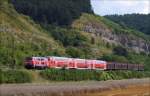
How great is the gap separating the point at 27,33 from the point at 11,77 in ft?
217

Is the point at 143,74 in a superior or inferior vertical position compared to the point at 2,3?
inferior

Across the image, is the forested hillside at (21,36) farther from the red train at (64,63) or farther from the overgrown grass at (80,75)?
the overgrown grass at (80,75)

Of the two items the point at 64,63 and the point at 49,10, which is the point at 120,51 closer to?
the point at 49,10

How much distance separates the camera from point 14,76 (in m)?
54.1

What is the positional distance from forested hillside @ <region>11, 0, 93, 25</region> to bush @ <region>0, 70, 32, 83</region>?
290 ft

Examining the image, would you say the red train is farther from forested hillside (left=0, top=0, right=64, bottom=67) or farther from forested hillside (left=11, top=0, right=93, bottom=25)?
forested hillside (left=11, top=0, right=93, bottom=25)

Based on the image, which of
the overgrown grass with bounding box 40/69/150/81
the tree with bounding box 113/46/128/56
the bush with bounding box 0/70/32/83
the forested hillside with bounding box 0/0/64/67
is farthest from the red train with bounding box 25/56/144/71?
the tree with bounding box 113/46/128/56

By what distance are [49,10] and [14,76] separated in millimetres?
103332

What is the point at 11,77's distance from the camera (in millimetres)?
53281

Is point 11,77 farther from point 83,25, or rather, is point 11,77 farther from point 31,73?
point 83,25

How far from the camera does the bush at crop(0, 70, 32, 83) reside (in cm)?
5164

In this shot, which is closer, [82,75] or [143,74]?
[82,75]

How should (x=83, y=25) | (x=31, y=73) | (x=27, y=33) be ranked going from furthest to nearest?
(x=83, y=25), (x=27, y=33), (x=31, y=73)

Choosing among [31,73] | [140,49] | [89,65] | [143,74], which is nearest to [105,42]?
[140,49]
